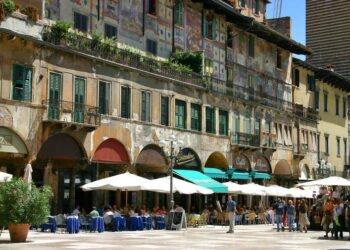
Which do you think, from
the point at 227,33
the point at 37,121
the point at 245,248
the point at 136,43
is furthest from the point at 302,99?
the point at 245,248

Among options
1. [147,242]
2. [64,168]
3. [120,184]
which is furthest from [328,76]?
[147,242]

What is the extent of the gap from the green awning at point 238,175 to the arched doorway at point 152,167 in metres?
7.14

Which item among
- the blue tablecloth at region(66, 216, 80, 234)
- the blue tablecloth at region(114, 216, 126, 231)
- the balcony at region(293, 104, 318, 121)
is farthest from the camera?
the balcony at region(293, 104, 318, 121)

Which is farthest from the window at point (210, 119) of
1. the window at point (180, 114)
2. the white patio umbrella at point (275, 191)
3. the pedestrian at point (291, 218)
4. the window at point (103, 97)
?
the pedestrian at point (291, 218)

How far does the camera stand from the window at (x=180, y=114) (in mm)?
41838

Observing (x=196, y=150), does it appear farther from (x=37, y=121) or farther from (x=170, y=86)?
(x=37, y=121)

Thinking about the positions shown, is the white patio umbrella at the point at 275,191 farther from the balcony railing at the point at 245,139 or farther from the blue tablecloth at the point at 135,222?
the blue tablecloth at the point at 135,222

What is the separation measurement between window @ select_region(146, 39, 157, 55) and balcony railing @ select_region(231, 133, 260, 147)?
33.2 ft

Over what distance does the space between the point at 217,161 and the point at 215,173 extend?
6.69 feet

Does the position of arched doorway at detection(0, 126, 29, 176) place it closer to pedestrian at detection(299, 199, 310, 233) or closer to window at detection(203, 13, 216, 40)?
pedestrian at detection(299, 199, 310, 233)

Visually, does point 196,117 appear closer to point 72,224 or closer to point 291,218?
point 291,218

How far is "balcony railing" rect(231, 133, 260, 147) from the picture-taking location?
48062mm

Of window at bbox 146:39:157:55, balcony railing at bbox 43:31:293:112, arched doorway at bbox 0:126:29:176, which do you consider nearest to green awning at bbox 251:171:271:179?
balcony railing at bbox 43:31:293:112

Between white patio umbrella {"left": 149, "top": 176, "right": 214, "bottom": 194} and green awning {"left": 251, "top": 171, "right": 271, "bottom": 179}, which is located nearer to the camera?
white patio umbrella {"left": 149, "top": 176, "right": 214, "bottom": 194}
